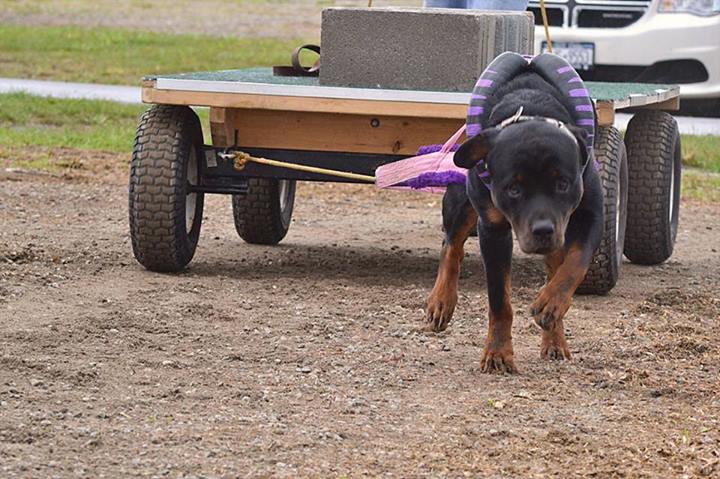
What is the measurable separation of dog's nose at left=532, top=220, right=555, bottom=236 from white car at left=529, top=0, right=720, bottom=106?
8818 millimetres

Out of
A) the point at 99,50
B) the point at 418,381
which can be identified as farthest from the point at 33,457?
the point at 99,50

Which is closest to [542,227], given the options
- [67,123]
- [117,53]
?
[67,123]

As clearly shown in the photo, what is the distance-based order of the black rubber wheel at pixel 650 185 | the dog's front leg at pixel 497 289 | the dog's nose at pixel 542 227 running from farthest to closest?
the black rubber wheel at pixel 650 185, the dog's front leg at pixel 497 289, the dog's nose at pixel 542 227

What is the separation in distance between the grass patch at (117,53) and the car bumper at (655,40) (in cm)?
563

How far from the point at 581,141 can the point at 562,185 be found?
240 millimetres

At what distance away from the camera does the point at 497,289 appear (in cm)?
530

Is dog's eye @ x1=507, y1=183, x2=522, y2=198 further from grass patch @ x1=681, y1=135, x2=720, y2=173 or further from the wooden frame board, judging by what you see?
grass patch @ x1=681, y1=135, x2=720, y2=173

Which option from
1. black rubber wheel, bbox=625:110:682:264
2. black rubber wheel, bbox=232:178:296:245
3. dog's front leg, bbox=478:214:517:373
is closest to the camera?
dog's front leg, bbox=478:214:517:373

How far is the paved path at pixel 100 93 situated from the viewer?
14188 millimetres

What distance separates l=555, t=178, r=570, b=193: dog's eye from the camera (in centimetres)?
482

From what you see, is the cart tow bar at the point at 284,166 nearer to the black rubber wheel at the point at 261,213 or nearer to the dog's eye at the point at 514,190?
the black rubber wheel at the point at 261,213

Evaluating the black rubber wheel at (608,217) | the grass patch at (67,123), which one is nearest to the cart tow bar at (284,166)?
the black rubber wheel at (608,217)

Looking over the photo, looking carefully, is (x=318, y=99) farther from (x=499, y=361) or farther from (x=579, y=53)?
(x=579, y=53)

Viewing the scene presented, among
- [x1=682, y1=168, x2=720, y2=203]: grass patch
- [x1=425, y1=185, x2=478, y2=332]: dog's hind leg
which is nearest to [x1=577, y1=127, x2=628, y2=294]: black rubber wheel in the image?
[x1=425, y1=185, x2=478, y2=332]: dog's hind leg
